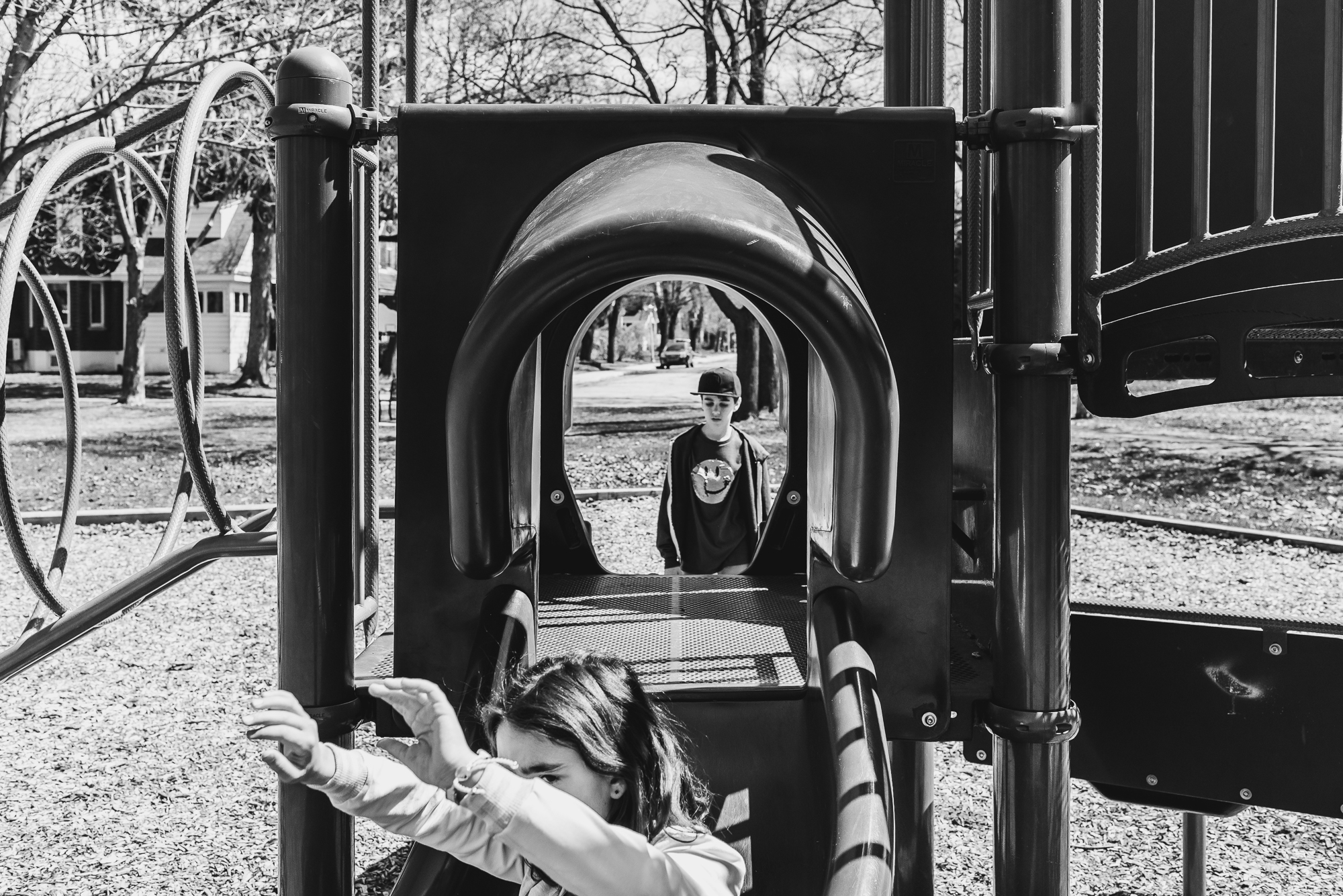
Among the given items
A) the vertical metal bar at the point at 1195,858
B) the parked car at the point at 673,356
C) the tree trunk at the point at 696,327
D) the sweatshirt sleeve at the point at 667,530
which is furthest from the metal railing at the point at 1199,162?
the tree trunk at the point at 696,327

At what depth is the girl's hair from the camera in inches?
58.3

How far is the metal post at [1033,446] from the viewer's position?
5.64 feet

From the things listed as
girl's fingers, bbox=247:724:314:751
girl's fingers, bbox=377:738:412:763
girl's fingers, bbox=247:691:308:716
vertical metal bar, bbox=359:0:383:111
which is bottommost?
girl's fingers, bbox=377:738:412:763

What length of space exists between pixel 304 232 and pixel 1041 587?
48.8 inches

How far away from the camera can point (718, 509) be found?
215 inches

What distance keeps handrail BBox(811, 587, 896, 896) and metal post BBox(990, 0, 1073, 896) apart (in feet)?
0.87

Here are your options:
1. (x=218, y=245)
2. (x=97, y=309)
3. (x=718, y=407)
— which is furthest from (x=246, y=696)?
(x=218, y=245)

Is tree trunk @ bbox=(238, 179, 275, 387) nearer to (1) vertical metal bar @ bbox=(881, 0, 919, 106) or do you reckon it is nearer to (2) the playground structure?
(1) vertical metal bar @ bbox=(881, 0, 919, 106)

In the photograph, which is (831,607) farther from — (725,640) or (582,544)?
(582,544)

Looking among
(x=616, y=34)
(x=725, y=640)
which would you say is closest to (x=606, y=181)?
(x=725, y=640)

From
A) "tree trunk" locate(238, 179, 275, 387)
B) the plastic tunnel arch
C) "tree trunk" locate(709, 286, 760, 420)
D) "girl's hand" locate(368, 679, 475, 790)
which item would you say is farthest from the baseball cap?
"tree trunk" locate(238, 179, 275, 387)

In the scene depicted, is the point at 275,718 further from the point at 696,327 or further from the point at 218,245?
the point at 696,327

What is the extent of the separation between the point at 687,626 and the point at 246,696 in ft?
12.9

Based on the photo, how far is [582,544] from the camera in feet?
11.4
